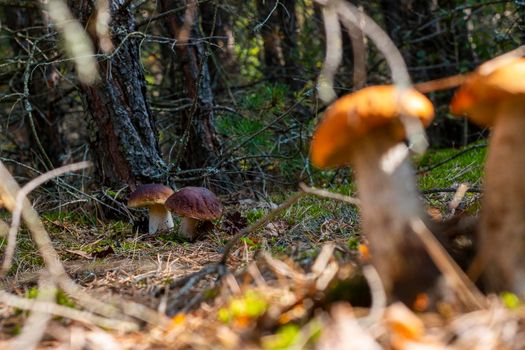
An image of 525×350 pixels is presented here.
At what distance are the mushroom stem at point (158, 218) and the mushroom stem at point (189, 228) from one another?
0.88 feet

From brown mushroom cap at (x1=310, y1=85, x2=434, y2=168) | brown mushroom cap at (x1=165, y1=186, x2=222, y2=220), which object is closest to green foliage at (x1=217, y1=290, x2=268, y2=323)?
brown mushroom cap at (x1=310, y1=85, x2=434, y2=168)

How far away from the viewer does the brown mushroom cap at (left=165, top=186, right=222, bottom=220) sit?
380 centimetres

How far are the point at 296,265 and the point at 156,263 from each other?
4.38 ft

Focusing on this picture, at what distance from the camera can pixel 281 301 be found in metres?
1.75

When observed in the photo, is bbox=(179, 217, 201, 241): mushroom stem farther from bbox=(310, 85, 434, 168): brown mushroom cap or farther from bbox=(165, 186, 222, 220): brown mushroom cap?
bbox=(310, 85, 434, 168): brown mushroom cap

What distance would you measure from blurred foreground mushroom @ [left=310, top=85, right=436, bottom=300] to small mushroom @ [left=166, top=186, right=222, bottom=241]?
2100 millimetres

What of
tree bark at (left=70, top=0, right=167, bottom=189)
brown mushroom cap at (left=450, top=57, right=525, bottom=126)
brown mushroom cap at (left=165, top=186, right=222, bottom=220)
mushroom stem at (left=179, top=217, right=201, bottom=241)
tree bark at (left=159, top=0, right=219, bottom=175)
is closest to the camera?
brown mushroom cap at (left=450, top=57, right=525, bottom=126)

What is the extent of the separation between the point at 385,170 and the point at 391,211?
5.7 inches

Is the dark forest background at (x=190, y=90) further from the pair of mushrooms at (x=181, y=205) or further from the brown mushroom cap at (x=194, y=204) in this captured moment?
the brown mushroom cap at (x=194, y=204)

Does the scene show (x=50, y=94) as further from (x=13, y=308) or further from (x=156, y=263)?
(x=13, y=308)

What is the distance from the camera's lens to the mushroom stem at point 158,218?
4.20 meters

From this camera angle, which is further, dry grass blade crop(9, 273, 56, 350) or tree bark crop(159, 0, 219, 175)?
tree bark crop(159, 0, 219, 175)

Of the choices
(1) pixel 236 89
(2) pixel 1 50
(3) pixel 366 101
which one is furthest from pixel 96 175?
(2) pixel 1 50

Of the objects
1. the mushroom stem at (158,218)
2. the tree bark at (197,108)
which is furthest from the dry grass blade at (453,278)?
the tree bark at (197,108)
